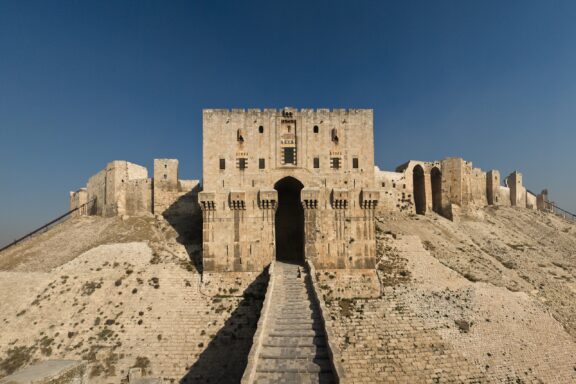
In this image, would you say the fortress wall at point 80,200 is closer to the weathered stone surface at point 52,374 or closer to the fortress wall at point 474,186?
the weathered stone surface at point 52,374

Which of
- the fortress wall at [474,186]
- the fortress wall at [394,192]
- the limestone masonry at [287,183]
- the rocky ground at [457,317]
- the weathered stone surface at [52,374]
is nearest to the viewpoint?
the weathered stone surface at [52,374]

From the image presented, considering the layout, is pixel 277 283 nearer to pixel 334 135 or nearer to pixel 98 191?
pixel 334 135

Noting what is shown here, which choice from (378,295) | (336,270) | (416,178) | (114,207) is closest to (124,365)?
(336,270)

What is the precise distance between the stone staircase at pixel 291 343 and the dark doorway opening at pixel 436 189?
91.4ft

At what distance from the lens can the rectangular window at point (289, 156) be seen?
2553 cm

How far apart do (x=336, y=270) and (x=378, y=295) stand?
3455mm

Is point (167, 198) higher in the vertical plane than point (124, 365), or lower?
higher

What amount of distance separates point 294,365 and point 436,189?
3541 cm

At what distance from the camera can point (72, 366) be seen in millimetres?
7527

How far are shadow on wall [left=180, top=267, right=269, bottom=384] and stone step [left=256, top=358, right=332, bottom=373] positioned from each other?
597cm

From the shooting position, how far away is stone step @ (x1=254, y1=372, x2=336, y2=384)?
11734 millimetres

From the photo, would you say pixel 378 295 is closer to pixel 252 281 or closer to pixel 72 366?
pixel 252 281

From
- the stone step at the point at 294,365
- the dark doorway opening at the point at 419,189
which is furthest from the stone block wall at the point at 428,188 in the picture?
the stone step at the point at 294,365

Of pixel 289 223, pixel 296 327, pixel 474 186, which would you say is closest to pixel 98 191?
pixel 289 223
